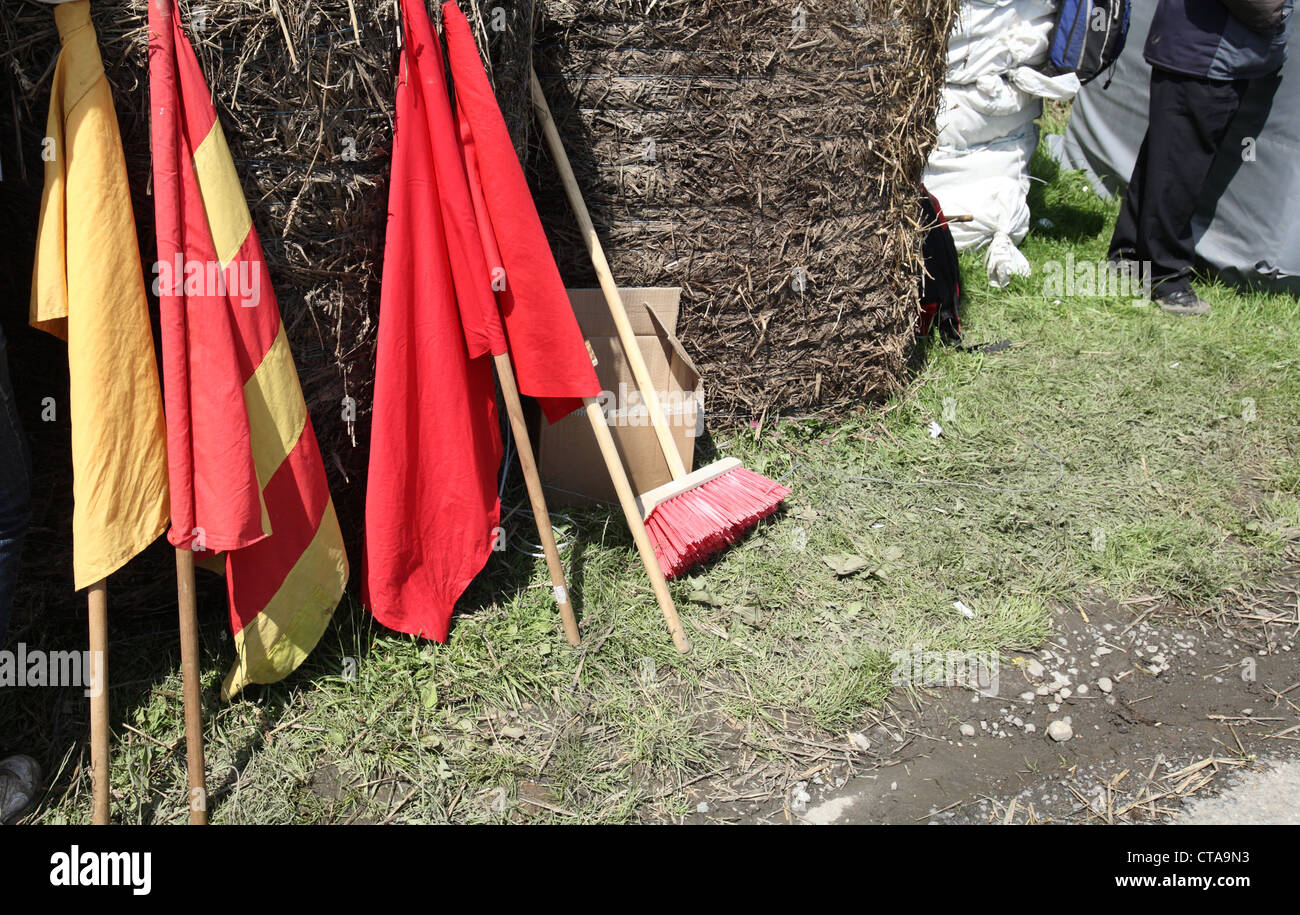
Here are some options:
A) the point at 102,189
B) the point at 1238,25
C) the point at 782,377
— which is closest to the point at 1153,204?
the point at 1238,25

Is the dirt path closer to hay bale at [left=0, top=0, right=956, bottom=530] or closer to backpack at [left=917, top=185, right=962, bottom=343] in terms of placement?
hay bale at [left=0, top=0, right=956, bottom=530]

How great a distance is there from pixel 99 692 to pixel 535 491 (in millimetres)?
1215

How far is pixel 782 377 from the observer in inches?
159

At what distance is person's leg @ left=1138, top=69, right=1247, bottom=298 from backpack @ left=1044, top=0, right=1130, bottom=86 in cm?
32

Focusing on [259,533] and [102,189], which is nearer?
[102,189]

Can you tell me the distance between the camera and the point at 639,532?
3000 mm

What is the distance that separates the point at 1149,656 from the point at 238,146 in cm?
310

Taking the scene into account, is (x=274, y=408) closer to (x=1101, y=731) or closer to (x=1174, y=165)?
(x=1101, y=731)

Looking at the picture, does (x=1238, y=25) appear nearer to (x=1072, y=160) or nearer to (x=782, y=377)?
Answer: (x=1072, y=160)

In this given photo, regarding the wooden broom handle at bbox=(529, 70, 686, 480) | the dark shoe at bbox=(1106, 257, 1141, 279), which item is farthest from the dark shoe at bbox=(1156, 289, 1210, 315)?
the wooden broom handle at bbox=(529, 70, 686, 480)

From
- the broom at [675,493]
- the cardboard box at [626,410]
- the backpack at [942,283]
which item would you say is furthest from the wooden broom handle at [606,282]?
the backpack at [942,283]

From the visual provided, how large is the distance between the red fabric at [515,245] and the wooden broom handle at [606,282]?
0.34m

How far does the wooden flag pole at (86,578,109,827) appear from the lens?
2178mm

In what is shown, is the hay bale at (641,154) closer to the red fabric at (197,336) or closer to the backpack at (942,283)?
the red fabric at (197,336)
